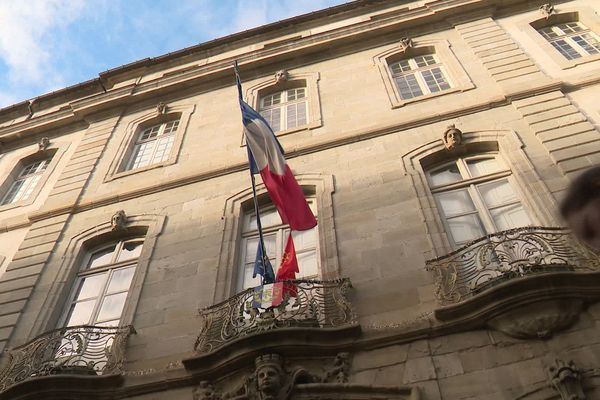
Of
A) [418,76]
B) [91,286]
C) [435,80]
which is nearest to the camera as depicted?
[91,286]

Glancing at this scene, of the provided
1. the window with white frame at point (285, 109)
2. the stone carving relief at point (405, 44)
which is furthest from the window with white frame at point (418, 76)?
the window with white frame at point (285, 109)

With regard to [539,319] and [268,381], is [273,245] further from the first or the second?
[539,319]

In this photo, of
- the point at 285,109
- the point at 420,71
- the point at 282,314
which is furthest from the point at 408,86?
the point at 282,314

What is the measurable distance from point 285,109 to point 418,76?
330cm

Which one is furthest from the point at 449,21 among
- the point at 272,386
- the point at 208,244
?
the point at 272,386

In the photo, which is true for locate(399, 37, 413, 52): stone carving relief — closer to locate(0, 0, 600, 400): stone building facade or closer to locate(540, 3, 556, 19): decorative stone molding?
locate(0, 0, 600, 400): stone building facade

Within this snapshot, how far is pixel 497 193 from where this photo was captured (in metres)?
8.79

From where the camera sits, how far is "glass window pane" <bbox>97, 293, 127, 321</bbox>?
29.0 ft

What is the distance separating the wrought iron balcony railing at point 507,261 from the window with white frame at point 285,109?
620 centimetres

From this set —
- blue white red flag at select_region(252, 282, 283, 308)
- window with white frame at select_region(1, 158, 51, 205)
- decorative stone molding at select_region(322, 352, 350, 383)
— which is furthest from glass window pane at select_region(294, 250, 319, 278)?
window with white frame at select_region(1, 158, 51, 205)

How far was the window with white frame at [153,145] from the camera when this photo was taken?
1295 cm

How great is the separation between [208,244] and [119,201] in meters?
3.09

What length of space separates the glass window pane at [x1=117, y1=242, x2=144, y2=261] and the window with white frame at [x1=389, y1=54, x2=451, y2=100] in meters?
6.49

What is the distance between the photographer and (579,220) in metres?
1.82
